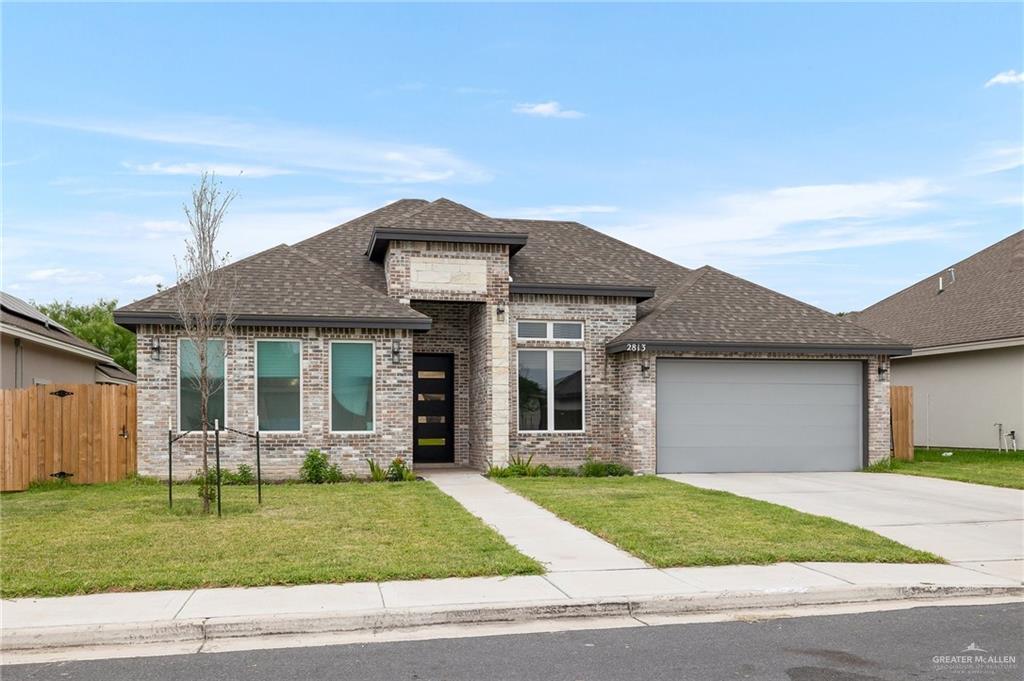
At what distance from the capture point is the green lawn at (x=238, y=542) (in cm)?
827

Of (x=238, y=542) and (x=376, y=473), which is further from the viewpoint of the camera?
(x=376, y=473)

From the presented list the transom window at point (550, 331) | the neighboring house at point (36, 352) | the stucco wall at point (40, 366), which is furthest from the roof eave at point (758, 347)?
the stucco wall at point (40, 366)

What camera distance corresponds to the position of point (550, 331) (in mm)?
18578

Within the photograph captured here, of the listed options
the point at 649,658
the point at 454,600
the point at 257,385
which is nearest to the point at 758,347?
the point at 257,385

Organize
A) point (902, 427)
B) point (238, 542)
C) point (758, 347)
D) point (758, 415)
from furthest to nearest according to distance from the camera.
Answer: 1. point (902, 427)
2. point (758, 415)
3. point (758, 347)
4. point (238, 542)

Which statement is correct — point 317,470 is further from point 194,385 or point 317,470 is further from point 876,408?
point 876,408

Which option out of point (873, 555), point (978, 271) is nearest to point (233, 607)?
point (873, 555)

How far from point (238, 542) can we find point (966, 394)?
68.7 ft

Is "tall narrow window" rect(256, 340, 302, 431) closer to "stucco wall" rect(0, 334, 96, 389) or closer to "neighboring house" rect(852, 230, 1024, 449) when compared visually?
"stucco wall" rect(0, 334, 96, 389)

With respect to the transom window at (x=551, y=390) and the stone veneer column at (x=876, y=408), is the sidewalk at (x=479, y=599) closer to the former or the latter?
the transom window at (x=551, y=390)

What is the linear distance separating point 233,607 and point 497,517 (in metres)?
5.37

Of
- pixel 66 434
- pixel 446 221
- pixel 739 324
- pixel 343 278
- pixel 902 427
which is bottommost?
pixel 902 427

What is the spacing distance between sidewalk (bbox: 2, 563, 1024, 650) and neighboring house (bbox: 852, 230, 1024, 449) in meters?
15.7

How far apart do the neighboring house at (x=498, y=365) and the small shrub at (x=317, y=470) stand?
0.79 feet
